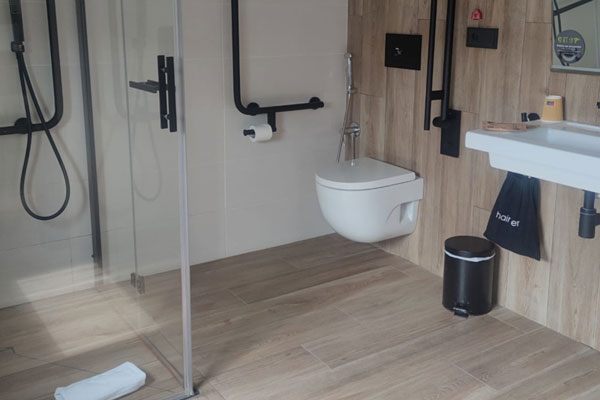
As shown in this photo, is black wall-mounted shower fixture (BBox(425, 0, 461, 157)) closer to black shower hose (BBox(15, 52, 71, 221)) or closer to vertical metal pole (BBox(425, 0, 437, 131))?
vertical metal pole (BBox(425, 0, 437, 131))

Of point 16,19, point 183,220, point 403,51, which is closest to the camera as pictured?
point 16,19

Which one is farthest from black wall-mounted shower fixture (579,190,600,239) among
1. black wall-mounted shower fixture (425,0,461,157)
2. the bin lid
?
black wall-mounted shower fixture (425,0,461,157)

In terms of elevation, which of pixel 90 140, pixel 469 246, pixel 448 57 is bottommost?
pixel 469 246

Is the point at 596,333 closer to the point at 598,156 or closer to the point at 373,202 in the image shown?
the point at 598,156

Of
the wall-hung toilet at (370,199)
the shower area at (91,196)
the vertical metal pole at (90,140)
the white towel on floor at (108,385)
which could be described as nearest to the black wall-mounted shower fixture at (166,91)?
the shower area at (91,196)

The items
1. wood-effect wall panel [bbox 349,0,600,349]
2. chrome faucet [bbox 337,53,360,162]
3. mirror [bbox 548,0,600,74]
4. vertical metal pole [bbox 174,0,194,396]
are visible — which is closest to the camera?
vertical metal pole [bbox 174,0,194,396]

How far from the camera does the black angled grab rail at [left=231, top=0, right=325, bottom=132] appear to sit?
10.9 ft

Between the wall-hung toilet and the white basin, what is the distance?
756mm

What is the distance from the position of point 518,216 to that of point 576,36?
715 millimetres

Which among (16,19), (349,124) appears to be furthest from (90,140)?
(349,124)

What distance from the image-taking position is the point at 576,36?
267cm

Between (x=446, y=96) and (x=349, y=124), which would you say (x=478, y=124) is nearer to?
(x=446, y=96)

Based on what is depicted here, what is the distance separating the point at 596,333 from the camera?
280cm

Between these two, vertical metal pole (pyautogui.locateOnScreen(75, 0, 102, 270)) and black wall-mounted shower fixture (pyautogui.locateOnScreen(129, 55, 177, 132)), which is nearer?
→ black wall-mounted shower fixture (pyautogui.locateOnScreen(129, 55, 177, 132))
